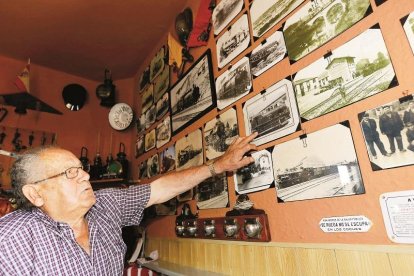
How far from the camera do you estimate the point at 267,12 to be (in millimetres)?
1548

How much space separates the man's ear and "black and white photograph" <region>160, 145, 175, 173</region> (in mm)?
1365

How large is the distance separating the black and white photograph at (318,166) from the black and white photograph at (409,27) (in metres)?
0.35

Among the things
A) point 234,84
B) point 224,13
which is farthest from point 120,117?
point 234,84

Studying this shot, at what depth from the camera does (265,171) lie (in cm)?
144

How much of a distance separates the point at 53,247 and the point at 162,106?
79.4 inches

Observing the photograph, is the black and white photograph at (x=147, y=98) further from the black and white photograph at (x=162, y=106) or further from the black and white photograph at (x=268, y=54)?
the black and white photograph at (x=268, y=54)

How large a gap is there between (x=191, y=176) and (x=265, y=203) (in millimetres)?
465

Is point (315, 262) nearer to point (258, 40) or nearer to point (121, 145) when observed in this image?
point (258, 40)

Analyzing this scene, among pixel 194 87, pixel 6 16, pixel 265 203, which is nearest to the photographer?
pixel 265 203

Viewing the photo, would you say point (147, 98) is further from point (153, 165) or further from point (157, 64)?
point (153, 165)

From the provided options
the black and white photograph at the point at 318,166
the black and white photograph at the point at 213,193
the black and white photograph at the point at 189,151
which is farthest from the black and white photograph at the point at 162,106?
the black and white photograph at the point at 318,166

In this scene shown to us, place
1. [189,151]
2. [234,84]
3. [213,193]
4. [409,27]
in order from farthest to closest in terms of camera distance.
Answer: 1. [189,151]
2. [213,193]
3. [234,84]
4. [409,27]

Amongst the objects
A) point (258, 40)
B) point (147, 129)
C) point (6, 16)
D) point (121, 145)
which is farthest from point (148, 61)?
point (258, 40)

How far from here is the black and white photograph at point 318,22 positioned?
43.0 inches
